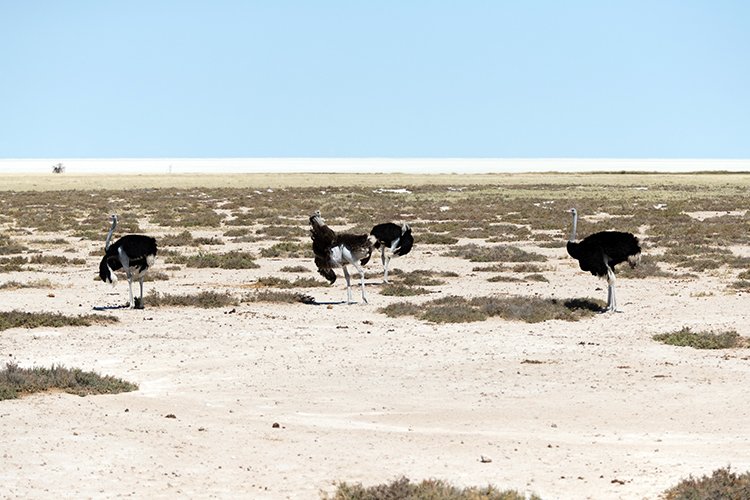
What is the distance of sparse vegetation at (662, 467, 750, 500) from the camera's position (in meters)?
9.09

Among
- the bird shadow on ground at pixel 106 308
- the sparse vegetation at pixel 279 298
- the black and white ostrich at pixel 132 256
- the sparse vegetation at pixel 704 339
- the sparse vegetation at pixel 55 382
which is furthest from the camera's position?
the sparse vegetation at pixel 279 298

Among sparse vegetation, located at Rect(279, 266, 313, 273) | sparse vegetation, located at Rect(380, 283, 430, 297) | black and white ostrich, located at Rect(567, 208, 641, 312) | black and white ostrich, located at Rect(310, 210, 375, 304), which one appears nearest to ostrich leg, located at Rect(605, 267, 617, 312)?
black and white ostrich, located at Rect(567, 208, 641, 312)

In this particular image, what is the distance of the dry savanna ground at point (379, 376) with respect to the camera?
→ 10.3m

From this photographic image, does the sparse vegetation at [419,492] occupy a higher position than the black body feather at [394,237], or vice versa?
the black body feather at [394,237]

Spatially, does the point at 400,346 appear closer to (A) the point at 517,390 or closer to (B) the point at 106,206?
(A) the point at 517,390

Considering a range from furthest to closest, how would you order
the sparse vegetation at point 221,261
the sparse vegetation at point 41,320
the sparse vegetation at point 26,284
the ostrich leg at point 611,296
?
the sparse vegetation at point 221,261, the sparse vegetation at point 26,284, the ostrich leg at point 611,296, the sparse vegetation at point 41,320

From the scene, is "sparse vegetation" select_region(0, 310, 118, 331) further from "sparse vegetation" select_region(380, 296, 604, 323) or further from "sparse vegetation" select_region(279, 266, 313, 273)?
"sparse vegetation" select_region(279, 266, 313, 273)

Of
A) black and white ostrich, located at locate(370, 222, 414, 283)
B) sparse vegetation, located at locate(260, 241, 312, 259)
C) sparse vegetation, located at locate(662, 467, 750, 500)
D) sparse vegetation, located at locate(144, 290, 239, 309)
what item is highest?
black and white ostrich, located at locate(370, 222, 414, 283)

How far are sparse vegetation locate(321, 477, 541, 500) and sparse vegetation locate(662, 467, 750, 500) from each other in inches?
47.0

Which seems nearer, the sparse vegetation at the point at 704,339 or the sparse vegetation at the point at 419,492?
the sparse vegetation at the point at 419,492

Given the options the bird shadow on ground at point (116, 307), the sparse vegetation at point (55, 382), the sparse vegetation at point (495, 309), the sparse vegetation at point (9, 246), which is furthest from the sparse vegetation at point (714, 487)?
the sparse vegetation at point (9, 246)

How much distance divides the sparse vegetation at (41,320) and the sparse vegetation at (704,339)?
940 centimetres

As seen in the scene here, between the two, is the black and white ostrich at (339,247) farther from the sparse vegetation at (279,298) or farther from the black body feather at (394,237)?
the black body feather at (394,237)

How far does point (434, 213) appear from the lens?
58625 mm
